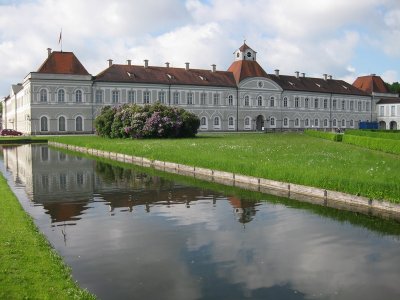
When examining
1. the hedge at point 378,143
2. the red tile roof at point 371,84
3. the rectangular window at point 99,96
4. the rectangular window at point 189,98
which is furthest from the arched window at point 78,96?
the red tile roof at point 371,84

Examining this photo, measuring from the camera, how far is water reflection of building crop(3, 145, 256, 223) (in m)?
13.9

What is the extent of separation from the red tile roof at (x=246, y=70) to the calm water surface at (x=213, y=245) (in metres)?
58.2

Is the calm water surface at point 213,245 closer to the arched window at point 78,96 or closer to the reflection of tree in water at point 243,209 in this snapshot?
the reflection of tree in water at point 243,209

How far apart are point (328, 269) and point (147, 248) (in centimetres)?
355

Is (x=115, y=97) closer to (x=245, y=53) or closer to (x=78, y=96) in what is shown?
(x=78, y=96)

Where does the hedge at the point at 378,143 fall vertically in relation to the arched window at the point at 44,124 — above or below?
below

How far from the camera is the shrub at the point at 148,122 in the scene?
45406 millimetres

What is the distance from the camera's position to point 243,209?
44.6 ft

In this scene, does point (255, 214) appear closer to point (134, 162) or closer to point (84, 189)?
point (84, 189)

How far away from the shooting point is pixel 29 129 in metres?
61.7

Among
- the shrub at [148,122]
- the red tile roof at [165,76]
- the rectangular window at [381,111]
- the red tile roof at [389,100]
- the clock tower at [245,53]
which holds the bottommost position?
the shrub at [148,122]

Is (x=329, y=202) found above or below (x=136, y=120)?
below

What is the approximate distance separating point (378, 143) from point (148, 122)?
2227cm

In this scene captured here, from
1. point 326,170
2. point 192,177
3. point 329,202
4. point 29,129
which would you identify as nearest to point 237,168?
point 192,177
